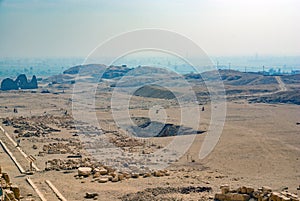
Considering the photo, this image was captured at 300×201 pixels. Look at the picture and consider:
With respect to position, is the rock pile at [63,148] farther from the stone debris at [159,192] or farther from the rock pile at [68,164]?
the stone debris at [159,192]

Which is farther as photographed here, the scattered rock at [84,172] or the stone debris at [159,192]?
the scattered rock at [84,172]

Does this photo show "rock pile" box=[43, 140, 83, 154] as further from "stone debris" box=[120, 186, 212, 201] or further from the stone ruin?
the stone ruin

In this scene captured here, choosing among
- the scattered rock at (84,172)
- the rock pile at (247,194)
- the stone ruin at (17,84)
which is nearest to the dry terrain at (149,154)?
the scattered rock at (84,172)

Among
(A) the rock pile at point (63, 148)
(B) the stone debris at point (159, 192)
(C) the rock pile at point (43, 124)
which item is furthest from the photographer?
(C) the rock pile at point (43, 124)

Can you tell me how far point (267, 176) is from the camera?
21.3 m

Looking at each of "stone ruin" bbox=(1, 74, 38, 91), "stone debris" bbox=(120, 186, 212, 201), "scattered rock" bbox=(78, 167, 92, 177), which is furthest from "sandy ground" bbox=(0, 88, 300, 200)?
"stone ruin" bbox=(1, 74, 38, 91)

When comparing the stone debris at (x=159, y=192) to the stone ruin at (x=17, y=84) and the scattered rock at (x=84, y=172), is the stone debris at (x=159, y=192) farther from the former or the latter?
the stone ruin at (x=17, y=84)

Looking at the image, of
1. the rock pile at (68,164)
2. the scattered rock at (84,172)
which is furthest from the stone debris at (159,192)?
the rock pile at (68,164)

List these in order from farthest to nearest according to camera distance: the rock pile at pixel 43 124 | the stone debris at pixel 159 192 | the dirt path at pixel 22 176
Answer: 1. the rock pile at pixel 43 124
2. the dirt path at pixel 22 176
3. the stone debris at pixel 159 192

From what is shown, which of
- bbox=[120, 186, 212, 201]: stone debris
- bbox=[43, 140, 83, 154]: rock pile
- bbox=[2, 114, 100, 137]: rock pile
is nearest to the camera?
bbox=[120, 186, 212, 201]: stone debris

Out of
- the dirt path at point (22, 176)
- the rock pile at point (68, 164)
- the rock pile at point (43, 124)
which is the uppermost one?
the rock pile at point (43, 124)

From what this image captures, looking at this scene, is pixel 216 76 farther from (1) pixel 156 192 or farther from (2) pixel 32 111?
(1) pixel 156 192

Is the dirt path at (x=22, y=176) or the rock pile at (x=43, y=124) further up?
the rock pile at (x=43, y=124)

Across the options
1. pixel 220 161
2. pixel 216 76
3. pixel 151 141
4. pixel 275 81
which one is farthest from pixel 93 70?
pixel 220 161
